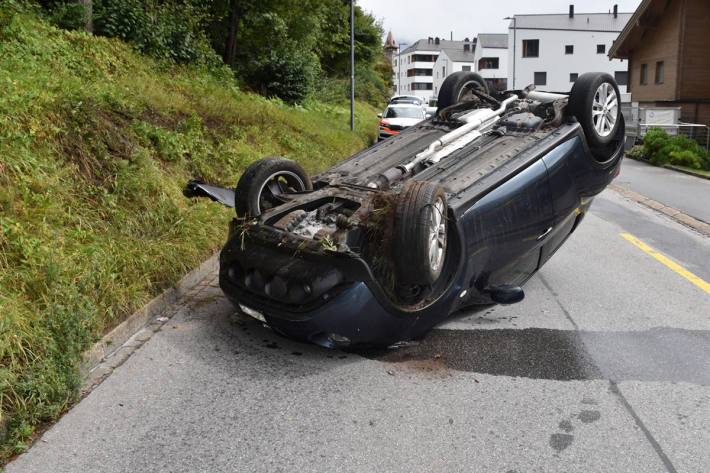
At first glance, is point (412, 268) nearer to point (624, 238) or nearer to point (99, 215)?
point (99, 215)

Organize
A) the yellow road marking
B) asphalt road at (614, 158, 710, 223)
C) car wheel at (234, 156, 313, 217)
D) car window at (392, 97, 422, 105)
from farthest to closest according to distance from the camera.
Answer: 1. car window at (392, 97, 422, 105)
2. asphalt road at (614, 158, 710, 223)
3. the yellow road marking
4. car wheel at (234, 156, 313, 217)

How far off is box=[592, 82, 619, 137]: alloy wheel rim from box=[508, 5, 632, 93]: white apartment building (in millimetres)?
58181

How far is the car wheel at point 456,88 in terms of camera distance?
7.91 m

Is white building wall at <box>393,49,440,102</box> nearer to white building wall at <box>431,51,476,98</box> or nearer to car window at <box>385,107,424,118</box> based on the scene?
white building wall at <box>431,51,476,98</box>

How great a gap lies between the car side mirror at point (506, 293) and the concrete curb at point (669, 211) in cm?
587

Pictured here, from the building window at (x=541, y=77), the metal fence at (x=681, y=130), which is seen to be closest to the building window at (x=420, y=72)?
the building window at (x=541, y=77)

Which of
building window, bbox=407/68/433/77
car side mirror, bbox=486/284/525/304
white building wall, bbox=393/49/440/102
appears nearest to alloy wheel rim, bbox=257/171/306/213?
car side mirror, bbox=486/284/525/304

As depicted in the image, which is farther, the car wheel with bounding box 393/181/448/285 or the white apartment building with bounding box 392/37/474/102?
the white apartment building with bounding box 392/37/474/102

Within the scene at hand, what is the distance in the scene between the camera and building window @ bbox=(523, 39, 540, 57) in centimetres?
6362

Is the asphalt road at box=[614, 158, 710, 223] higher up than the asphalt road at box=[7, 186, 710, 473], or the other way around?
the asphalt road at box=[7, 186, 710, 473]

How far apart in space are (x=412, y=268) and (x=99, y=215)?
3.57 metres

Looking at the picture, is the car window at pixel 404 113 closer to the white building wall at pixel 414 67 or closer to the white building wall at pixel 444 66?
the white building wall at pixel 444 66

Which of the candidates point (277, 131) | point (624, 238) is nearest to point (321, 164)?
point (277, 131)

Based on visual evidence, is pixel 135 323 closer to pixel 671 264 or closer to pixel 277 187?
pixel 277 187
